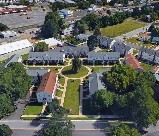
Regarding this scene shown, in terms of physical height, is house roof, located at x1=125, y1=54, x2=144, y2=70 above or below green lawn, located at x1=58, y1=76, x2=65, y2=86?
above

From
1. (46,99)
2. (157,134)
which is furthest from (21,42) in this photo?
(157,134)

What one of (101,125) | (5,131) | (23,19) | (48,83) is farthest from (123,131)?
(23,19)

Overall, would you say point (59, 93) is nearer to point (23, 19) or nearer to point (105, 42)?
point (105, 42)

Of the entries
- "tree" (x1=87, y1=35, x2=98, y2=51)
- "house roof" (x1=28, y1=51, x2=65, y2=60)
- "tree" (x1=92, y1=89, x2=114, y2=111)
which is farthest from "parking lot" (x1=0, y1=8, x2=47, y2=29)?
"tree" (x1=92, y1=89, x2=114, y2=111)

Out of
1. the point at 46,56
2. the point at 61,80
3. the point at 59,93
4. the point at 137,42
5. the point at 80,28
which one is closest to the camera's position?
the point at 59,93

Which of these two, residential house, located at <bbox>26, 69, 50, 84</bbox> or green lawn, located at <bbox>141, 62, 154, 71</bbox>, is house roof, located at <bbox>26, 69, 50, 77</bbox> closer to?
residential house, located at <bbox>26, 69, 50, 84</bbox>

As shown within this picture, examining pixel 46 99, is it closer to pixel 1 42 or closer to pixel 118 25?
pixel 1 42
